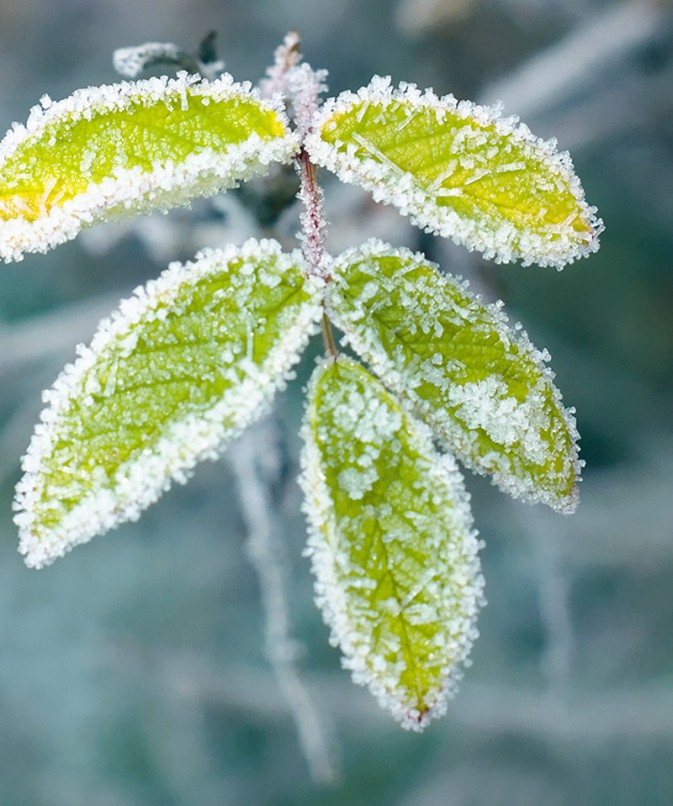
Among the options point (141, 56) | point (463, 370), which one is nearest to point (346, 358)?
point (463, 370)

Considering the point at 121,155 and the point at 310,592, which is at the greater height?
the point at 310,592

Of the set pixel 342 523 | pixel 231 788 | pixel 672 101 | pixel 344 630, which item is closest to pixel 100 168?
pixel 342 523

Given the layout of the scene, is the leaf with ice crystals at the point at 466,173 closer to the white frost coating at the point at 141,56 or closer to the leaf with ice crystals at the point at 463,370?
the leaf with ice crystals at the point at 463,370

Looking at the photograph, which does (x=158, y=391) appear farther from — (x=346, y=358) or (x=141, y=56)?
(x=141, y=56)

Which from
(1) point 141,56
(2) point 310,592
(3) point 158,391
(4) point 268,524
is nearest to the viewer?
(3) point 158,391

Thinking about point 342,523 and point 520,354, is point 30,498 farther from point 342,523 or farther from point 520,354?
point 520,354

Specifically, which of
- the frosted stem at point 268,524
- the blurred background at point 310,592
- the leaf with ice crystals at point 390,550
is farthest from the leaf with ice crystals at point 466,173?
the blurred background at point 310,592
